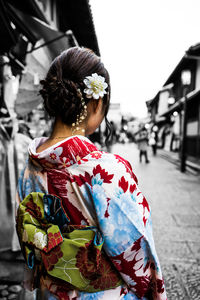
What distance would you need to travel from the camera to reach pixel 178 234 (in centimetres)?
460

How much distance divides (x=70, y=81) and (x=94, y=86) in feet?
0.37

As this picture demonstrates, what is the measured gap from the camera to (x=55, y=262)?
1077 mm

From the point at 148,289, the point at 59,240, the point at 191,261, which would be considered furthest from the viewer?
the point at 191,261

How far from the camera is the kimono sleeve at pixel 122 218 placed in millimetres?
1064

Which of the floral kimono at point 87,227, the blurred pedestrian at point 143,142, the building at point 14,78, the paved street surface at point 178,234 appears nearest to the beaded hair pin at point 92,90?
the floral kimono at point 87,227

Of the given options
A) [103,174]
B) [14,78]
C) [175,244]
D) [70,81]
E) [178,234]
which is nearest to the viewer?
[103,174]

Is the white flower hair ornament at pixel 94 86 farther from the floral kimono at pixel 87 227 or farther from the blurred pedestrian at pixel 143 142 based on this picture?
the blurred pedestrian at pixel 143 142

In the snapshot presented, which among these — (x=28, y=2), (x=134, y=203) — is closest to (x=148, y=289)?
(x=134, y=203)

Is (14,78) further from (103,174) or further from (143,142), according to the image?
(143,142)

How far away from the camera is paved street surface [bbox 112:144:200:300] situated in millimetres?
3049

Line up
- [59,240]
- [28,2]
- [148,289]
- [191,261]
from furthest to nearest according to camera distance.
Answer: [28,2] → [191,261] → [148,289] → [59,240]

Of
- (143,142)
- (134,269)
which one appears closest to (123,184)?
(134,269)

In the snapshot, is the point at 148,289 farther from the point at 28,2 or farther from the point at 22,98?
the point at 28,2

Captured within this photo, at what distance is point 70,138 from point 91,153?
0.38 ft
